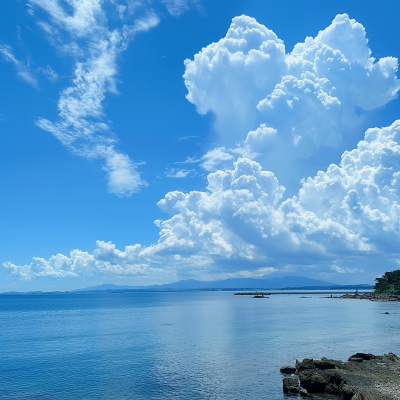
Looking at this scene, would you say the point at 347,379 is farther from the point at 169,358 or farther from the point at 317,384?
the point at 169,358

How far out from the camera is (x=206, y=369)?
43.1m

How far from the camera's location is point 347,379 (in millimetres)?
34594

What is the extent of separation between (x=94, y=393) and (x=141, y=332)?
4455 cm

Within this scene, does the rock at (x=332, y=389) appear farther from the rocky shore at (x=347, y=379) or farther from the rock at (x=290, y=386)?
the rock at (x=290, y=386)

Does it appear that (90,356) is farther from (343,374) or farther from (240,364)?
(343,374)

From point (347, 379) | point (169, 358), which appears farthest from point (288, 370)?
point (169, 358)

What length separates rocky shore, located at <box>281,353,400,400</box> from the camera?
31.3 metres

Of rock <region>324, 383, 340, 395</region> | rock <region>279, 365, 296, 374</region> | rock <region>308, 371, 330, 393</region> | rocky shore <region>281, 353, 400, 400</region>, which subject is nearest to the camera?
rocky shore <region>281, 353, 400, 400</region>

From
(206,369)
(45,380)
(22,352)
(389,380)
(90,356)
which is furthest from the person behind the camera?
(22,352)

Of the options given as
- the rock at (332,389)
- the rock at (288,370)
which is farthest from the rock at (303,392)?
the rock at (288,370)

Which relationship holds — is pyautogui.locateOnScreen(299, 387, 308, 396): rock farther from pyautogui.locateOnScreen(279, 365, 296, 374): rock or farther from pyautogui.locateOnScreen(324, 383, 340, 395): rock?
pyautogui.locateOnScreen(279, 365, 296, 374): rock

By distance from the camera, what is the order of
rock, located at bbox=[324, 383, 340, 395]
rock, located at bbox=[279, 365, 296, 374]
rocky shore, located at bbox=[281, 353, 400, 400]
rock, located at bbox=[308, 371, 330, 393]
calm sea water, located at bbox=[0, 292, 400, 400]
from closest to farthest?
rocky shore, located at bbox=[281, 353, 400, 400] → rock, located at bbox=[324, 383, 340, 395] → rock, located at bbox=[308, 371, 330, 393] → calm sea water, located at bbox=[0, 292, 400, 400] → rock, located at bbox=[279, 365, 296, 374]

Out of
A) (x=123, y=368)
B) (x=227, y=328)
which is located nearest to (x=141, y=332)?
(x=227, y=328)

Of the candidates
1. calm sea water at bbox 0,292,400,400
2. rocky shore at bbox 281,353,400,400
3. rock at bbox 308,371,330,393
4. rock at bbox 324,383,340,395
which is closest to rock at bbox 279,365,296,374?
rocky shore at bbox 281,353,400,400
